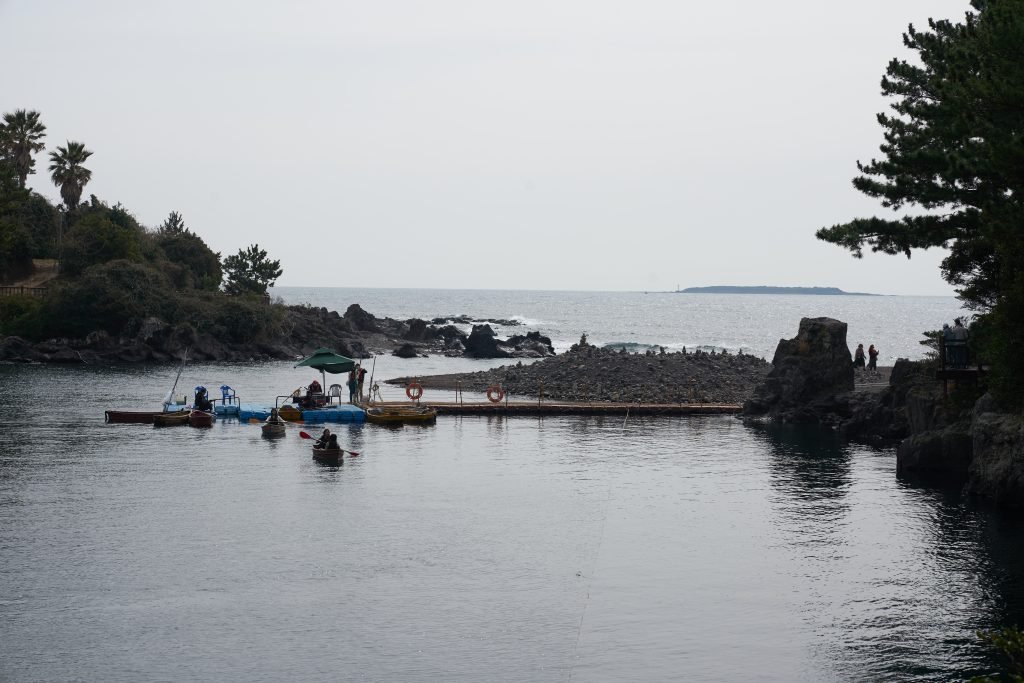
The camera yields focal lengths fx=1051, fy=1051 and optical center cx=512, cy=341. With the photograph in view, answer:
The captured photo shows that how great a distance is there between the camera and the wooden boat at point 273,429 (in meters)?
50.5

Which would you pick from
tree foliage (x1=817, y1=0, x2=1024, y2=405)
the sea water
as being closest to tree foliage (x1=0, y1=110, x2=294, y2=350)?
the sea water

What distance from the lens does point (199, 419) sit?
54.2 meters

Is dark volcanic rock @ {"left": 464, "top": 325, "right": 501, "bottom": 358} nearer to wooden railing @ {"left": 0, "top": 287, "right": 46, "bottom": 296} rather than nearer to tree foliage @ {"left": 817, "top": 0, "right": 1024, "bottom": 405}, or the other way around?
wooden railing @ {"left": 0, "top": 287, "right": 46, "bottom": 296}

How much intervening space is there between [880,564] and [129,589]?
19.6 m

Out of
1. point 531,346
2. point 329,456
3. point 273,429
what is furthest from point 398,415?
point 531,346

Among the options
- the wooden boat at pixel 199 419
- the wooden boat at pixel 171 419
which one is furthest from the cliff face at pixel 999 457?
the wooden boat at pixel 171 419

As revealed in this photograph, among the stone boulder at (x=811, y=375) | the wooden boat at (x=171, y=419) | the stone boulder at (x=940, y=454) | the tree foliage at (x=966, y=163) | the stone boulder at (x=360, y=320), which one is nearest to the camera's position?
the tree foliage at (x=966, y=163)

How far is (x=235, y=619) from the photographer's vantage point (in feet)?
77.0

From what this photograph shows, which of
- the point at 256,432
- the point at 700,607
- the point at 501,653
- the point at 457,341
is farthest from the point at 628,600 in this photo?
the point at 457,341

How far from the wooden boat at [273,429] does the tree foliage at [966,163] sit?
2672 centimetres

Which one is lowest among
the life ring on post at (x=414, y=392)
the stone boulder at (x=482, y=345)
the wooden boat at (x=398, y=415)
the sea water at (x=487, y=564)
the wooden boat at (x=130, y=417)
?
the sea water at (x=487, y=564)

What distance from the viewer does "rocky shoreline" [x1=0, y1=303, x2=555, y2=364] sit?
3967 inches

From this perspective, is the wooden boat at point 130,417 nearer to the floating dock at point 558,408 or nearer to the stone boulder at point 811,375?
the floating dock at point 558,408

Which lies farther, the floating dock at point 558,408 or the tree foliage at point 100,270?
the tree foliage at point 100,270
